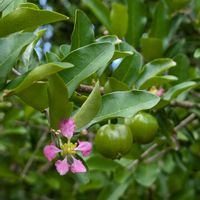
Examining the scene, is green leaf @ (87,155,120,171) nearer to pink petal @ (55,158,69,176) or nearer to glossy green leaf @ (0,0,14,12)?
pink petal @ (55,158,69,176)

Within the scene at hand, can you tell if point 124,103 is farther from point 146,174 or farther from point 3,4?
point 146,174

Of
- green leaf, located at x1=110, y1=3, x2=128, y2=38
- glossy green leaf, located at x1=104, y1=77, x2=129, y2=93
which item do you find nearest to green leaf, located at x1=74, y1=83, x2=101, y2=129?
glossy green leaf, located at x1=104, y1=77, x2=129, y2=93

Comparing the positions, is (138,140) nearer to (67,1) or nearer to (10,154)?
(10,154)

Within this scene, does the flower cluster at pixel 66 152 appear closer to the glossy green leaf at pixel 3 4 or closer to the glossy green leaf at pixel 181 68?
the glossy green leaf at pixel 3 4

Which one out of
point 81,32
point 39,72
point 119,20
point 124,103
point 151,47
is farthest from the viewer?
point 151,47

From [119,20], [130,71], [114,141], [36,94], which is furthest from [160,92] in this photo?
[36,94]
